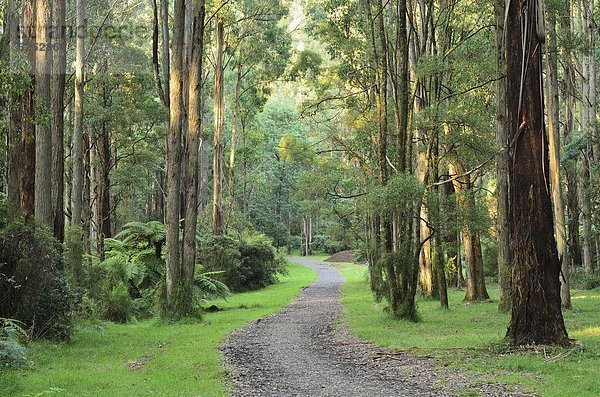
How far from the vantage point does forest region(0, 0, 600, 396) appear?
30.2ft

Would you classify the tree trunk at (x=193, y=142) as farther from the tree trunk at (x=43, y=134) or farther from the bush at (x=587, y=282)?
the bush at (x=587, y=282)

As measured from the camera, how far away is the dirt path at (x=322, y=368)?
25.1 ft

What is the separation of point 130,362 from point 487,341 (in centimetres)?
602

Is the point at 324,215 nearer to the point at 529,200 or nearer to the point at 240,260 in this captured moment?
the point at 240,260

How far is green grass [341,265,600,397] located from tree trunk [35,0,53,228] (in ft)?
23.8

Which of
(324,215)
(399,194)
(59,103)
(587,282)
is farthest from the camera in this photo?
(324,215)

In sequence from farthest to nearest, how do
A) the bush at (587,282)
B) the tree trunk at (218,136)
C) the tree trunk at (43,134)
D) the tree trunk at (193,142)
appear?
the tree trunk at (218,136), the bush at (587,282), the tree trunk at (193,142), the tree trunk at (43,134)

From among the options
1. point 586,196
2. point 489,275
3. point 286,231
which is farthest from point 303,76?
point 286,231

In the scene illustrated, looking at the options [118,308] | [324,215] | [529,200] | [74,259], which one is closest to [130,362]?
[74,259]

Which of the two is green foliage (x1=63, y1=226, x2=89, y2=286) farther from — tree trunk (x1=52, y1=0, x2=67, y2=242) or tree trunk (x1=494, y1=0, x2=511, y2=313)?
tree trunk (x1=494, y1=0, x2=511, y2=313)

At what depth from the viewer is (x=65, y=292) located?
12.0 m

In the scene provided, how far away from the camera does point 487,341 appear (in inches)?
446

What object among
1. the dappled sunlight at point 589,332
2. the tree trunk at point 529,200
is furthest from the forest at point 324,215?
the dappled sunlight at point 589,332

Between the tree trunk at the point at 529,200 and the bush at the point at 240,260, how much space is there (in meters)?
19.1
